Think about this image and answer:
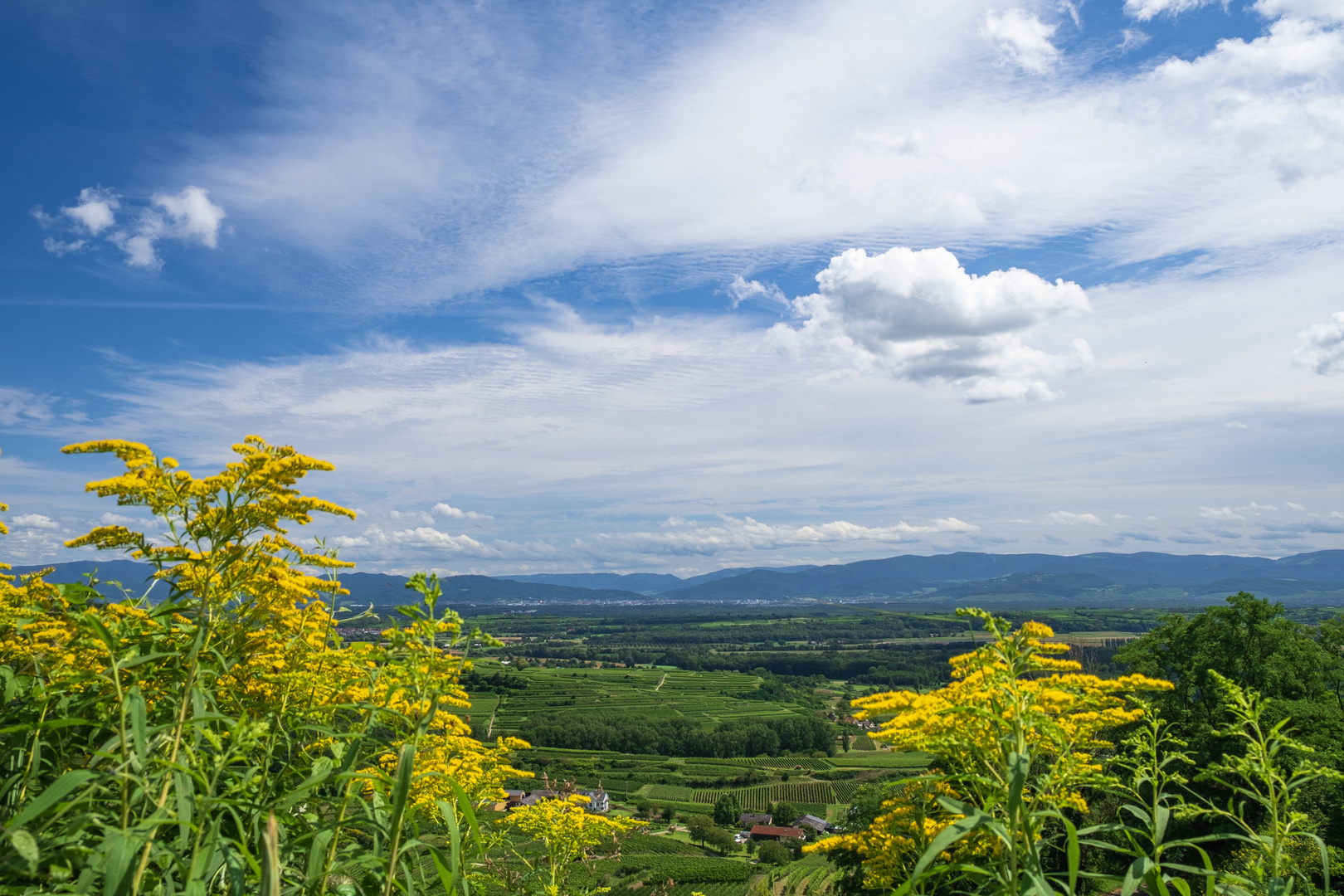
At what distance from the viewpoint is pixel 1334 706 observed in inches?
1160

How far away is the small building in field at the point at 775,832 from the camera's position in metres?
71.3

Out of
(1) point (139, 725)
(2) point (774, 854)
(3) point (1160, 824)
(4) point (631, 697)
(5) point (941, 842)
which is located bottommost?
(4) point (631, 697)

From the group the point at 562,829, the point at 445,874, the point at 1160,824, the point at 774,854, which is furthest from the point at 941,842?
the point at 774,854

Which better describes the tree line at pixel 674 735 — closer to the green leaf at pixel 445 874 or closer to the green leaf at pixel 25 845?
the green leaf at pixel 445 874

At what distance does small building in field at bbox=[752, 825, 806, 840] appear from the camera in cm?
7131

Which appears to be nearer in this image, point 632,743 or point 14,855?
point 14,855

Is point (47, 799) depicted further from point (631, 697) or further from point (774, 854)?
point (631, 697)

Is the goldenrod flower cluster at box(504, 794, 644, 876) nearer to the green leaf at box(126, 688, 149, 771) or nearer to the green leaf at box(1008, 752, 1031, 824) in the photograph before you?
the green leaf at box(126, 688, 149, 771)

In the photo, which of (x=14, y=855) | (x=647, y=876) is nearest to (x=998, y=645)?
(x=14, y=855)

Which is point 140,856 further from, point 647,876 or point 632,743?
point 632,743

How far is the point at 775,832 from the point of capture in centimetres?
7262

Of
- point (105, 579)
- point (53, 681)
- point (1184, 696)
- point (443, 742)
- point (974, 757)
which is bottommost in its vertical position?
point (1184, 696)

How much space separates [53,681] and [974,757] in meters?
5.84

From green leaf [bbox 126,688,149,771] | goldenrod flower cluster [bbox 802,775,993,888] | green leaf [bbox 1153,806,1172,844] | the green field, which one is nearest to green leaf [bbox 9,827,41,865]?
green leaf [bbox 126,688,149,771]
